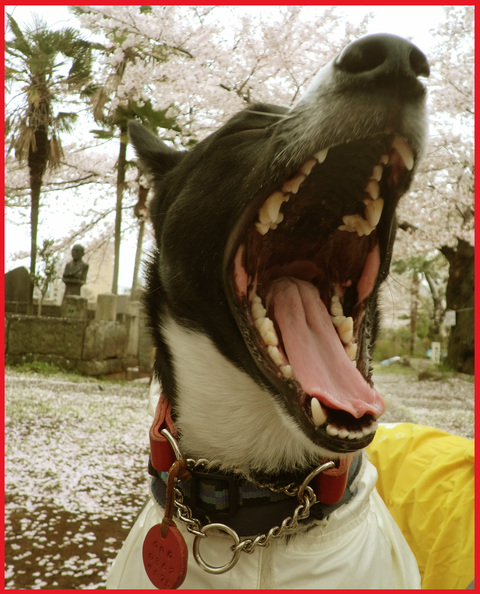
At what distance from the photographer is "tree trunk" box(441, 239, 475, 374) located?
7219mm

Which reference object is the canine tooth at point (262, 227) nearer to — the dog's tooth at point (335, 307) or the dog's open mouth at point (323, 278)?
the dog's open mouth at point (323, 278)

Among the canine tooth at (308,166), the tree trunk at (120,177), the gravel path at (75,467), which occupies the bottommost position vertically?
the gravel path at (75,467)

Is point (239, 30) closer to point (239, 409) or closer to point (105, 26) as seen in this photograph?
point (105, 26)

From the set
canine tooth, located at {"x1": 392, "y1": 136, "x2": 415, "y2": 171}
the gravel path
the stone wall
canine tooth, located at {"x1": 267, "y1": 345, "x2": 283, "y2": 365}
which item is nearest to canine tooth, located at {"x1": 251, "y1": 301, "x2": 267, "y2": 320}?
canine tooth, located at {"x1": 267, "y1": 345, "x2": 283, "y2": 365}

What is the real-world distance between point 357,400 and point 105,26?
422 centimetres

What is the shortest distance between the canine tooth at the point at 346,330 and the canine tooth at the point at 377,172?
14.2 inches

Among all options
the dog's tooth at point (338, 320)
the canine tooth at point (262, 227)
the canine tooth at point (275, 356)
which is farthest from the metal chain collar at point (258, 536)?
the canine tooth at point (262, 227)

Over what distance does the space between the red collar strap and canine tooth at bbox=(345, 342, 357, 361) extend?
24 cm

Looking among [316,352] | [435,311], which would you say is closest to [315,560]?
[316,352]

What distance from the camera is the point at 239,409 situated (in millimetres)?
1176

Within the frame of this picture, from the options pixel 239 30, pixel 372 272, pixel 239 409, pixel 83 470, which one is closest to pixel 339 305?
pixel 372 272

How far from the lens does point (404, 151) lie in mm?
1024

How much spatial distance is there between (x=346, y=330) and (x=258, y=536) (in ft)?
1.75

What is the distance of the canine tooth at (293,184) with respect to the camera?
109 cm
